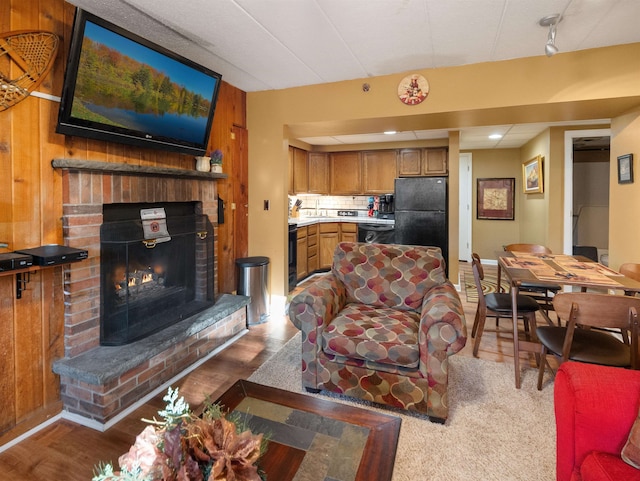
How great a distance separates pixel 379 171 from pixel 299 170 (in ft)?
4.58

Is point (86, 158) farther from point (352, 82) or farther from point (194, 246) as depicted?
point (352, 82)

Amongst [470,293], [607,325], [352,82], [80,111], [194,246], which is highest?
[352,82]

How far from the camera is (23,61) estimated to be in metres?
1.92

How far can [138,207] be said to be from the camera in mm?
2732

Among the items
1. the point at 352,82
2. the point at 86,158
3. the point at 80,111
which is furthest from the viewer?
the point at 352,82

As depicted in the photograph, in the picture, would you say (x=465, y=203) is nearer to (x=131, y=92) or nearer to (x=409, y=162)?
(x=409, y=162)

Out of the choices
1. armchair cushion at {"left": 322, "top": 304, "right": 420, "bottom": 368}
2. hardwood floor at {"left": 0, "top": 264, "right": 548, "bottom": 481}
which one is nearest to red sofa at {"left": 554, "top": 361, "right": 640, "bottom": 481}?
armchair cushion at {"left": 322, "top": 304, "right": 420, "bottom": 368}

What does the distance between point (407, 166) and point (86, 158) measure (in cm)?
484

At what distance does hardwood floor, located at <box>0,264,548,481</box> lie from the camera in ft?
5.66

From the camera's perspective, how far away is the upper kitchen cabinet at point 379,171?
623 centimetres

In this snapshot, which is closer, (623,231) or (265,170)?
(623,231)

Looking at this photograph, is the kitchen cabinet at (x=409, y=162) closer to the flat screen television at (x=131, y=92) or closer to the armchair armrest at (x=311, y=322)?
the flat screen television at (x=131, y=92)

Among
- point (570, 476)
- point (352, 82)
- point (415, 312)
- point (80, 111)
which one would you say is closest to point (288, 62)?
point (352, 82)

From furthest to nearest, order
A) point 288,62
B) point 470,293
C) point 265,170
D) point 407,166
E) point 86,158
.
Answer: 1. point 407,166
2. point 470,293
3. point 265,170
4. point 288,62
5. point 86,158
